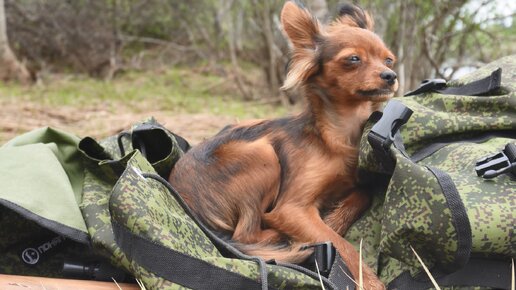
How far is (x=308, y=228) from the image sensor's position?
2951mm

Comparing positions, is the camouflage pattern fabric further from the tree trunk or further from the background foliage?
the tree trunk

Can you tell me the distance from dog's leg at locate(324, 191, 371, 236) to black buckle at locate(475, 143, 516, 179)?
747mm

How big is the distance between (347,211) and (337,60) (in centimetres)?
75

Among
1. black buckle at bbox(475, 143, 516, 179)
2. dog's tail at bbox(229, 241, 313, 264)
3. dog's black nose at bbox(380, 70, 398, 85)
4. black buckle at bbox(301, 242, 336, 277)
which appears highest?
dog's black nose at bbox(380, 70, 398, 85)

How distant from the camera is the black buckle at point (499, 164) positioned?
2.33 meters

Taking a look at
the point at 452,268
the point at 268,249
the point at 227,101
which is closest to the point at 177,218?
the point at 268,249

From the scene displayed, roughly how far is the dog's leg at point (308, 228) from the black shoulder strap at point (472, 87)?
79cm

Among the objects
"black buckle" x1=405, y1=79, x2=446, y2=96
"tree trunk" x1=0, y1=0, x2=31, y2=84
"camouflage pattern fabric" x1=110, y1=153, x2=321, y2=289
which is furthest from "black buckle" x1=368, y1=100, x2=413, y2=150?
"tree trunk" x1=0, y1=0, x2=31, y2=84

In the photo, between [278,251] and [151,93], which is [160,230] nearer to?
[278,251]

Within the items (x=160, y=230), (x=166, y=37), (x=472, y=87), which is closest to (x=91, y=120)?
(x=472, y=87)

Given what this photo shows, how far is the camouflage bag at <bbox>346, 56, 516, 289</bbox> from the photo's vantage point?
224 cm

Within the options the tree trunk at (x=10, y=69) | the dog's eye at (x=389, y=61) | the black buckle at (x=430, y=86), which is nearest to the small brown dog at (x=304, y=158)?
the dog's eye at (x=389, y=61)

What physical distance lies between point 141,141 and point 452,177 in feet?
5.30

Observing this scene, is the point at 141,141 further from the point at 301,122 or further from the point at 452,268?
the point at 452,268
